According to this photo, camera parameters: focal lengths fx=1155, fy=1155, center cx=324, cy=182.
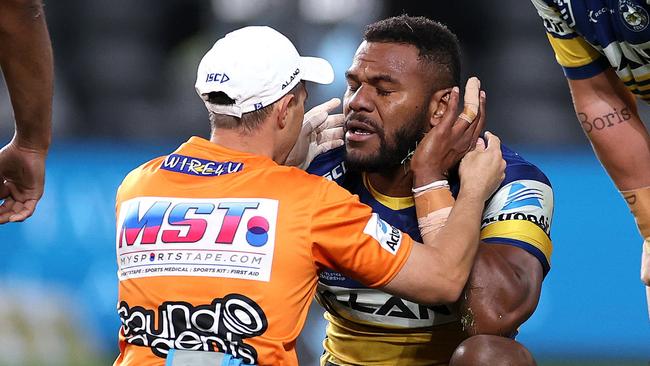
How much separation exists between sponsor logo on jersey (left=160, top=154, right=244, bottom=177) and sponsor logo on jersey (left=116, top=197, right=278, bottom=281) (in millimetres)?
115

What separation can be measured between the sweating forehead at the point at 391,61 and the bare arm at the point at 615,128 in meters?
0.56

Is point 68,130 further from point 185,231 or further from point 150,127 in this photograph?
point 185,231

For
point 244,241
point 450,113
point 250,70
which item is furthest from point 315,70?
point 244,241

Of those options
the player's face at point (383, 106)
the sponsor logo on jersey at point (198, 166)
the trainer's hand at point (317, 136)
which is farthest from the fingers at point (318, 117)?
the sponsor logo on jersey at point (198, 166)

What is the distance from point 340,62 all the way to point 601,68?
A: 10.6ft

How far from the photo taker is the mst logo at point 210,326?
3301 millimetres

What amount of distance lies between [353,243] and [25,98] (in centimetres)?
104

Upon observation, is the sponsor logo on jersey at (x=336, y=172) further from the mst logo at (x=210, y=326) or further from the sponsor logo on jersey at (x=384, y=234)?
the mst logo at (x=210, y=326)

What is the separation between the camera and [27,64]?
327 cm

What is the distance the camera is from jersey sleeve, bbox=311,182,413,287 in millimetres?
3342

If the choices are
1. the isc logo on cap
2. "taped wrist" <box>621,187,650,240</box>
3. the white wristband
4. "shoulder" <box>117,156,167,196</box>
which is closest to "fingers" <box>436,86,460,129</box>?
the white wristband

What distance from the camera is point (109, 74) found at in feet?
24.6

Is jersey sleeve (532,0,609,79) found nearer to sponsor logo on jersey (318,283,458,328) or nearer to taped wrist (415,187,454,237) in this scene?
taped wrist (415,187,454,237)

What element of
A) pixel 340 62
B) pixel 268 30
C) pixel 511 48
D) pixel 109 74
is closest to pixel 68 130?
pixel 109 74
